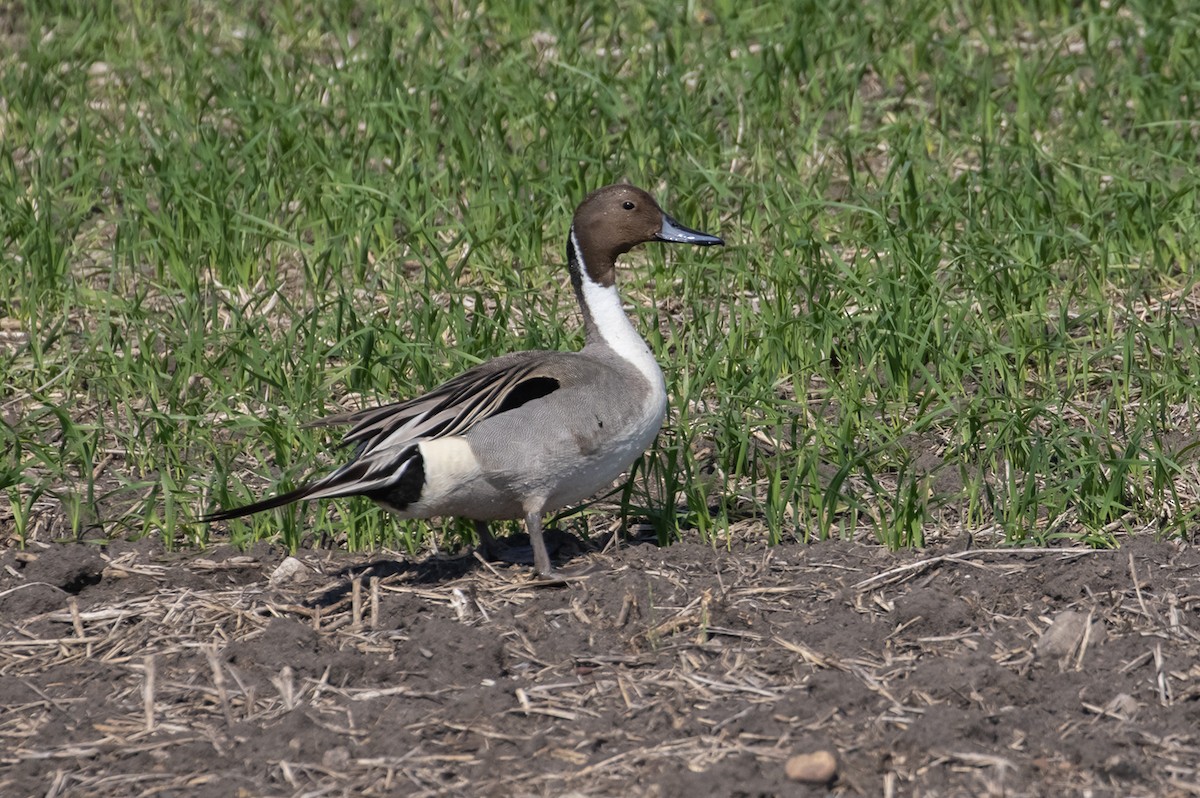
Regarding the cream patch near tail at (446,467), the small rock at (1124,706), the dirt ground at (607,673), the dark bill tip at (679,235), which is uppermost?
the dark bill tip at (679,235)

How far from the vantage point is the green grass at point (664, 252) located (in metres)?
4.56

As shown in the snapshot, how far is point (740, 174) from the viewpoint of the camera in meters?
6.51

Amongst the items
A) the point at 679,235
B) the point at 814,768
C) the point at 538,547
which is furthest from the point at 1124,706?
the point at 679,235

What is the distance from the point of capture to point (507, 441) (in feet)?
13.4

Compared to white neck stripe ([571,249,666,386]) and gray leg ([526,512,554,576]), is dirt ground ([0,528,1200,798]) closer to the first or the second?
gray leg ([526,512,554,576])

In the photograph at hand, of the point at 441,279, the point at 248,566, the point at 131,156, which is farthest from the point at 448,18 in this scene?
the point at 248,566

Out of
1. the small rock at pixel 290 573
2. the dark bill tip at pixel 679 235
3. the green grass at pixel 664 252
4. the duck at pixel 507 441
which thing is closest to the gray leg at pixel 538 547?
the duck at pixel 507 441

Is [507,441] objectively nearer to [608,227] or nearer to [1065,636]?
[608,227]

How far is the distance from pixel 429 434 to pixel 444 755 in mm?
1002

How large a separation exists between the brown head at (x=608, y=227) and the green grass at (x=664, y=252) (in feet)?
1.61

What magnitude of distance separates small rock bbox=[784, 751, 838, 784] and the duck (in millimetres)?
1153

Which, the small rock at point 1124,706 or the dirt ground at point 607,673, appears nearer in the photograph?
the dirt ground at point 607,673

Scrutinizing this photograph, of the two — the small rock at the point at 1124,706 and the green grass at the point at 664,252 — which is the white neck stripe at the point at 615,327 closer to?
the green grass at the point at 664,252

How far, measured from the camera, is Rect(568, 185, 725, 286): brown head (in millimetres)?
4625
